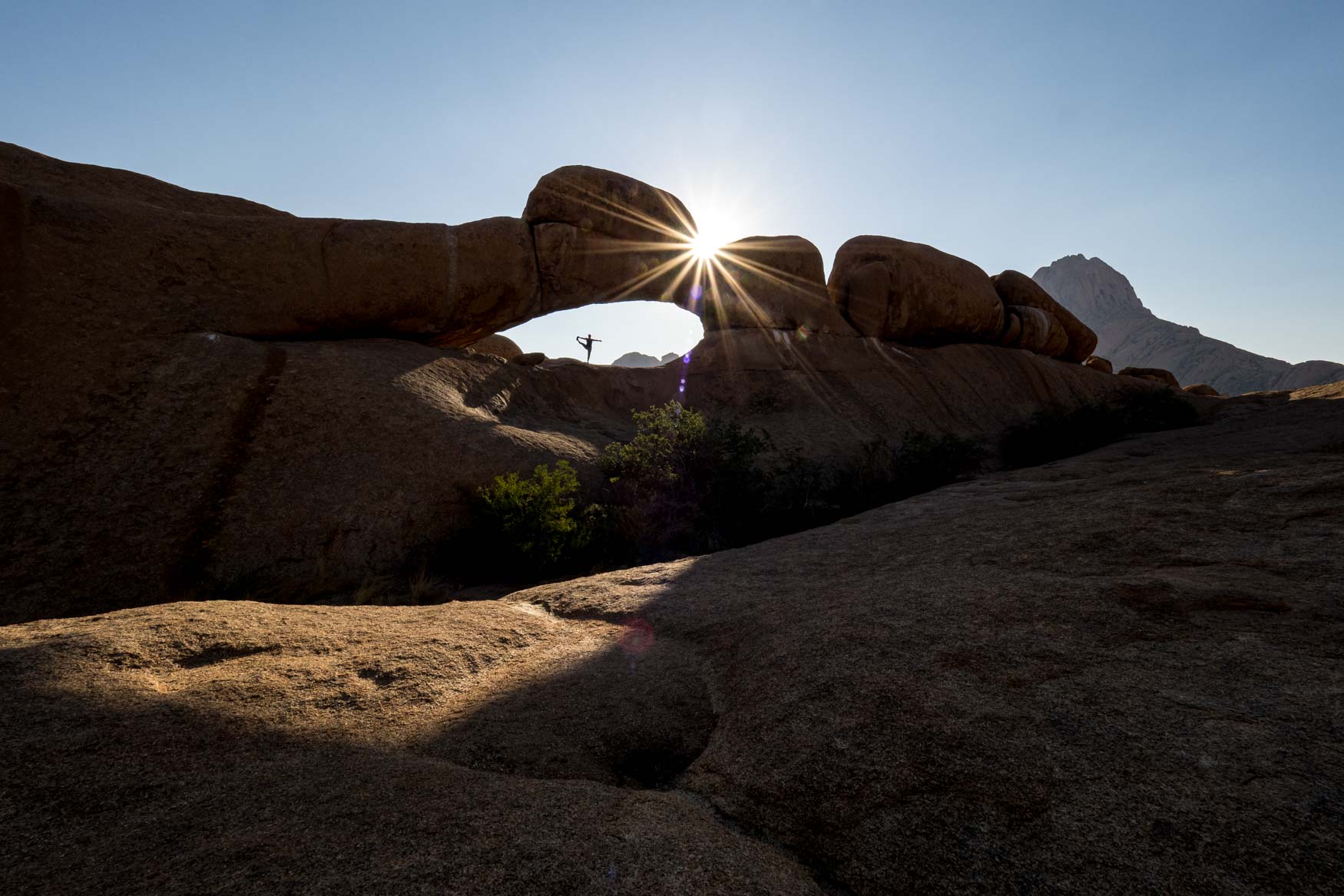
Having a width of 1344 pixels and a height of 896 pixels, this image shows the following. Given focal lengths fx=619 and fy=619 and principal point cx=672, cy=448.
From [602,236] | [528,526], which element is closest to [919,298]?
[602,236]

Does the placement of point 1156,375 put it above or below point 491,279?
below

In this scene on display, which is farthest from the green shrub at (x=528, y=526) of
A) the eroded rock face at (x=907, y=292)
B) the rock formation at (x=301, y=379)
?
the eroded rock face at (x=907, y=292)

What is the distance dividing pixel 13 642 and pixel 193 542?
5.14 meters

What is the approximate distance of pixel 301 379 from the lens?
1017 cm

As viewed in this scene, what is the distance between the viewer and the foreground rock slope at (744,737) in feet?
5.90

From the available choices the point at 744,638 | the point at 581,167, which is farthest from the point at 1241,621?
the point at 581,167

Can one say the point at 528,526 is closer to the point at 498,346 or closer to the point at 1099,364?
the point at 498,346

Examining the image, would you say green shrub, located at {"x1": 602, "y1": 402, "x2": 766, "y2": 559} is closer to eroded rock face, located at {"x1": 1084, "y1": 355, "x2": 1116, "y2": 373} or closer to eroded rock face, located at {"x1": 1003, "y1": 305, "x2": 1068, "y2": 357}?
eroded rock face, located at {"x1": 1003, "y1": 305, "x2": 1068, "y2": 357}

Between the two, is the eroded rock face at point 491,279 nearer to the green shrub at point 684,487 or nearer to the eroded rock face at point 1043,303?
the green shrub at point 684,487

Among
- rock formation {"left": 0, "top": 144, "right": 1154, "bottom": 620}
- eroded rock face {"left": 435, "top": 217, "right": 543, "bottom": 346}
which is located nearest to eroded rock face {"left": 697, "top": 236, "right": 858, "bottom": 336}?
rock formation {"left": 0, "top": 144, "right": 1154, "bottom": 620}

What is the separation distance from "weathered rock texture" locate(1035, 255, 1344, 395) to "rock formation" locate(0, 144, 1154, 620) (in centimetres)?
5550

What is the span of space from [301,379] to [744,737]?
1009cm

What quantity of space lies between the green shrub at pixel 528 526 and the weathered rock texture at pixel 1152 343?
208 ft

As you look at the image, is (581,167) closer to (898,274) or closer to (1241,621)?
(898,274)
